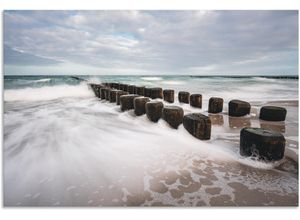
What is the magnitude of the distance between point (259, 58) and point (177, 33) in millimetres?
1554

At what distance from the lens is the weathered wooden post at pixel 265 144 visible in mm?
2088

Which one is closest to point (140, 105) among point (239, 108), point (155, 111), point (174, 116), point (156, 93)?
point (155, 111)

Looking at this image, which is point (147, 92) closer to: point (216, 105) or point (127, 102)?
point (127, 102)

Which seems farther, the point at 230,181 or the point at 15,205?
the point at 230,181

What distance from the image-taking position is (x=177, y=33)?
373 cm

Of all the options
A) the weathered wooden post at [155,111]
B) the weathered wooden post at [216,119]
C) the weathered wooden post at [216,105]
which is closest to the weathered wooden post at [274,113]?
the weathered wooden post at [216,119]

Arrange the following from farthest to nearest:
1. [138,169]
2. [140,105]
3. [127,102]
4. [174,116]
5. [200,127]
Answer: [127,102] < [140,105] < [174,116] < [200,127] < [138,169]

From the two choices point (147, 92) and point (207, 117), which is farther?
point (147, 92)

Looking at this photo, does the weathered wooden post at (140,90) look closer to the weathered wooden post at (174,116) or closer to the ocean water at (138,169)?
the ocean water at (138,169)

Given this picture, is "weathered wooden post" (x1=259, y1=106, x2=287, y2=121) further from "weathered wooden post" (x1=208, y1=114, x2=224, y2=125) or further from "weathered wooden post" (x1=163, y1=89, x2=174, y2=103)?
"weathered wooden post" (x1=163, y1=89, x2=174, y2=103)

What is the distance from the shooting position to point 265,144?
82.5 inches

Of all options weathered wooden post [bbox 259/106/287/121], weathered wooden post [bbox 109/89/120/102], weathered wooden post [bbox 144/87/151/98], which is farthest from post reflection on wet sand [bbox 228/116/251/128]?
weathered wooden post [bbox 109/89/120/102]

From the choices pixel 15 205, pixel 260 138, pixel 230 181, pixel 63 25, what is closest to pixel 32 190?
pixel 15 205
